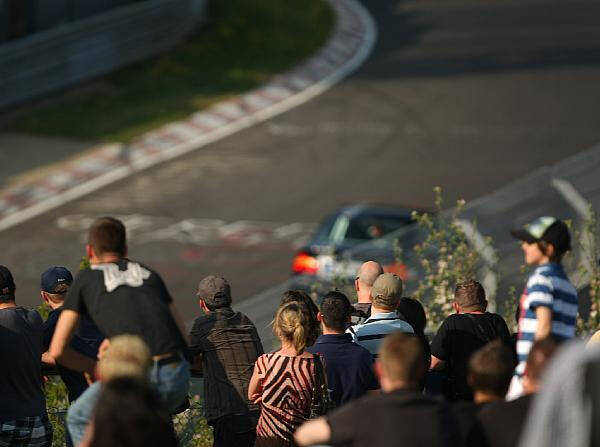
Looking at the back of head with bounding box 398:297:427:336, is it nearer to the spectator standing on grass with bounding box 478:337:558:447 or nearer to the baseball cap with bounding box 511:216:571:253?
the baseball cap with bounding box 511:216:571:253

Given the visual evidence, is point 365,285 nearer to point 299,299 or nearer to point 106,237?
point 299,299

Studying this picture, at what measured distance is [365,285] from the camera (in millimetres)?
9164

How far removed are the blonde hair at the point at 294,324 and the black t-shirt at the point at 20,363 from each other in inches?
60.1

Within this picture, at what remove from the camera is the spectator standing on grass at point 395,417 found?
6.09 metres

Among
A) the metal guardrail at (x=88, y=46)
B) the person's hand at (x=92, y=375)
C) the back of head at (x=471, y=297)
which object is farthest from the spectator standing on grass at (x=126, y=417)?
the metal guardrail at (x=88, y=46)

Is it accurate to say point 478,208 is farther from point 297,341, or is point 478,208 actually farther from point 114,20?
point 114,20

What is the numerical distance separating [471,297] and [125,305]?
2601 mm

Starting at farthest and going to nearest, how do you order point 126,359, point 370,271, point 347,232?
point 347,232 < point 370,271 < point 126,359

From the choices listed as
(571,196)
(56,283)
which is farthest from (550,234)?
(571,196)

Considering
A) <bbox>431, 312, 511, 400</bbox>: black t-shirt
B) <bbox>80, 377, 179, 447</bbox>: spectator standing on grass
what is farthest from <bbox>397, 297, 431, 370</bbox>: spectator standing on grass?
<bbox>80, 377, 179, 447</bbox>: spectator standing on grass

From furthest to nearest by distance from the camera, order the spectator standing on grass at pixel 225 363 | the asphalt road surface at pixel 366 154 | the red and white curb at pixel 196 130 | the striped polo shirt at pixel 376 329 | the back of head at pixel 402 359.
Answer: the red and white curb at pixel 196 130 < the asphalt road surface at pixel 366 154 < the striped polo shirt at pixel 376 329 < the spectator standing on grass at pixel 225 363 < the back of head at pixel 402 359

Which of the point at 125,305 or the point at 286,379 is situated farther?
the point at 286,379

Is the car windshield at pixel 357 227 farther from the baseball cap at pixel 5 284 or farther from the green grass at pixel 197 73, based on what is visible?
the baseball cap at pixel 5 284

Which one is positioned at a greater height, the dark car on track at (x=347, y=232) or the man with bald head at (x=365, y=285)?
the dark car on track at (x=347, y=232)
